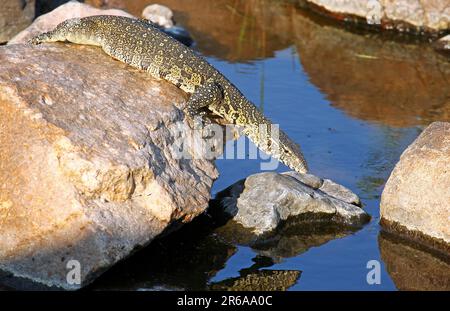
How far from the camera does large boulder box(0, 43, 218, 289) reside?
816 cm

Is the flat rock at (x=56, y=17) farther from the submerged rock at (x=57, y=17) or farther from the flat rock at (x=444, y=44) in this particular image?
the flat rock at (x=444, y=44)

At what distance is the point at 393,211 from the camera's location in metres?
9.93

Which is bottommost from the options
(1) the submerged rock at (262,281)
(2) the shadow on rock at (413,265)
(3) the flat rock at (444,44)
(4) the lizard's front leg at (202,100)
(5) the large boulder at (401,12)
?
(1) the submerged rock at (262,281)

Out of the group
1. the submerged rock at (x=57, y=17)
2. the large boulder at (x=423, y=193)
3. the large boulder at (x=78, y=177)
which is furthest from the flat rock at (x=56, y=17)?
the large boulder at (x=423, y=193)

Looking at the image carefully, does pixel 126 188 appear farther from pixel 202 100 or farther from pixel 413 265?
pixel 413 265

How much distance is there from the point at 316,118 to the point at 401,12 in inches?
239

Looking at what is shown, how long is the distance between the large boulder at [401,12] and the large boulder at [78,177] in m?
10.4

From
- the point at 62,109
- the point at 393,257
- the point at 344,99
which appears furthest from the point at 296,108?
the point at 62,109

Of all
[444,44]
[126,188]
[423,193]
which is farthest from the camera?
[444,44]

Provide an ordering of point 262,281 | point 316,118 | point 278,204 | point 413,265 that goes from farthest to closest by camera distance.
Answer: point 316,118
point 278,204
point 413,265
point 262,281

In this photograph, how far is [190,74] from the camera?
10.5 metres

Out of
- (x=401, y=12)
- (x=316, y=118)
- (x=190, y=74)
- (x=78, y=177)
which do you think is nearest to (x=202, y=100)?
(x=190, y=74)

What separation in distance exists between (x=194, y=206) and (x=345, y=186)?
2899 millimetres

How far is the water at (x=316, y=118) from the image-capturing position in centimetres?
896
